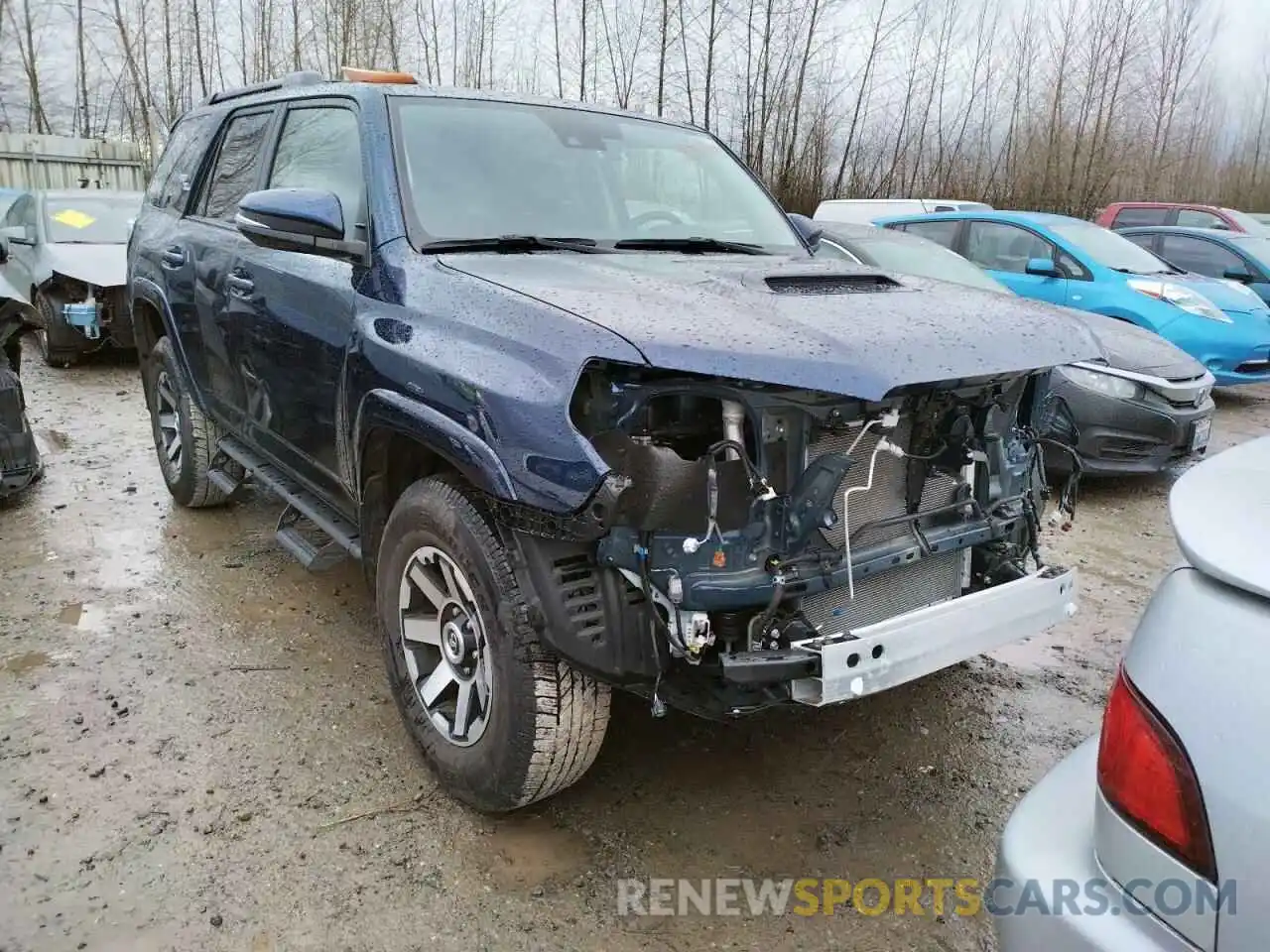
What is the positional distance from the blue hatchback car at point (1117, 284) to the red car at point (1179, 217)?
5.06 m

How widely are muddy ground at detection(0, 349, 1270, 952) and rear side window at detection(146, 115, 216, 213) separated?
1940 mm

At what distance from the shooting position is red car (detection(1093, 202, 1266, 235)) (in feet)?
44.2

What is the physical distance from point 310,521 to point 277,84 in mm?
1933

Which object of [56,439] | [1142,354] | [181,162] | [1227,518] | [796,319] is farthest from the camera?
[56,439]

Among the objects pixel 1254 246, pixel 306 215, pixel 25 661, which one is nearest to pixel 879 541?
pixel 306 215

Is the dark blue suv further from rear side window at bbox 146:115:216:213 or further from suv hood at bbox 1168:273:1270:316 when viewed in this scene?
suv hood at bbox 1168:273:1270:316

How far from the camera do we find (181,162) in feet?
16.0

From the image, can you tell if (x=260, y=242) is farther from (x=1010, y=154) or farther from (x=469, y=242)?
(x=1010, y=154)

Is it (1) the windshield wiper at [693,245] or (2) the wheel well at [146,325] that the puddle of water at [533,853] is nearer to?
(1) the windshield wiper at [693,245]

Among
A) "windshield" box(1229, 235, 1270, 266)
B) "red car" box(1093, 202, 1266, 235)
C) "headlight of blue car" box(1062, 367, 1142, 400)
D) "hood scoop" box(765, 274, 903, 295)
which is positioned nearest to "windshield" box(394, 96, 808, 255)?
"hood scoop" box(765, 274, 903, 295)

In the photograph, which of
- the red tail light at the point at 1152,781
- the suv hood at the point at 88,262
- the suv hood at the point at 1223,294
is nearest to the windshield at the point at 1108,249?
the suv hood at the point at 1223,294

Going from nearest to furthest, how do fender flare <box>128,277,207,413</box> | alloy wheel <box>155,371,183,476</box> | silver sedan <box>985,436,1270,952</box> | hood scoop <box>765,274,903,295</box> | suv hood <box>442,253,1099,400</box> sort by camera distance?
silver sedan <box>985,436,1270,952</box> < suv hood <box>442,253,1099,400</box> < hood scoop <box>765,274,903,295</box> < fender flare <box>128,277,207,413</box> < alloy wheel <box>155,371,183,476</box>

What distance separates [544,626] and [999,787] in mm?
1608

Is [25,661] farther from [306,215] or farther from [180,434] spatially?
[306,215]
